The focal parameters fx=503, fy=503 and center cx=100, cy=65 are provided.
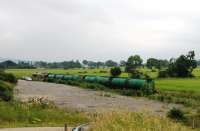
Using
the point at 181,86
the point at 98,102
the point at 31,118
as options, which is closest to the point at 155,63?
the point at 181,86

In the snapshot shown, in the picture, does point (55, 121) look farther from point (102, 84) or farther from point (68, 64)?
point (68, 64)

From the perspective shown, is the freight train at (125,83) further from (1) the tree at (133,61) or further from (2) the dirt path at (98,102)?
(1) the tree at (133,61)

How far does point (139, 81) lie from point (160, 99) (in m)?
7.02

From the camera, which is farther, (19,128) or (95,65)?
(95,65)

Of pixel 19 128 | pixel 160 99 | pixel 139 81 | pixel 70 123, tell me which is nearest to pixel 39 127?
pixel 19 128

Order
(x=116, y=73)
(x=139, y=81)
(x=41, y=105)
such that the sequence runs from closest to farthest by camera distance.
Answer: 1. (x=41, y=105)
2. (x=139, y=81)
3. (x=116, y=73)

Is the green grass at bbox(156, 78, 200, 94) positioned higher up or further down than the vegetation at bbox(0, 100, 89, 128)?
higher up

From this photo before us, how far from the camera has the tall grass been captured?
42.2 feet

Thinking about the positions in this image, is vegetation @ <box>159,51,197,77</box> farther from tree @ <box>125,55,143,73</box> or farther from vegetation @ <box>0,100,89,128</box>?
vegetation @ <box>0,100,89,128</box>

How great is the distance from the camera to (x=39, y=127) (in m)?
20.3

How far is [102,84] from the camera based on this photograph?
2356 inches

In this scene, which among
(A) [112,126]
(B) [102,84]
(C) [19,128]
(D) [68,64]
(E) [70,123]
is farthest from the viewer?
(D) [68,64]

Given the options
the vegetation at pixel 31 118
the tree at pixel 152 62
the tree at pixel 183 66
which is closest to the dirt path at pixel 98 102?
the vegetation at pixel 31 118

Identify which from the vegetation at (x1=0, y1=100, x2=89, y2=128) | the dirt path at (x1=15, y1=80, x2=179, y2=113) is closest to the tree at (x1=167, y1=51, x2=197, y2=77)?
the dirt path at (x1=15, y1=80, x2=179, y2=113)
